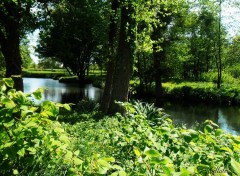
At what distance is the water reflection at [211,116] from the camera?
19.3m

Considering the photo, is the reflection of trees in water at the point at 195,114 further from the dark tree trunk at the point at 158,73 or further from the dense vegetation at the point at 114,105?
the dark tree trunk at the point at 158,73

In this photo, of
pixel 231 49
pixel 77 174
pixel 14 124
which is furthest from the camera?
pixel 231 49

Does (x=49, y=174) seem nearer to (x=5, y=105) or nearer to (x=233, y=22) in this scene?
(x=5, y=105)

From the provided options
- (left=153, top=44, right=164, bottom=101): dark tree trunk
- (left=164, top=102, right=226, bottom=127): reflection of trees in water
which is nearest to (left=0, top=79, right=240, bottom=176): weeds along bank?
(left=164, top=102, right=226, bottom=127): reflection of trees in water

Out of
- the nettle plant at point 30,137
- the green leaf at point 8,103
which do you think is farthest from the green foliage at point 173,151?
the green leaf at point 8,103

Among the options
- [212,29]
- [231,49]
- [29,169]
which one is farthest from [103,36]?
[231,49]

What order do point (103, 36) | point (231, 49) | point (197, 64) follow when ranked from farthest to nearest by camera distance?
point (197, 64) → point (231, 49) → point (103, 36)

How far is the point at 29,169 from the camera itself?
2.88 m

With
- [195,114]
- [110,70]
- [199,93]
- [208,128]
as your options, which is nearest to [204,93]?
[199,93]

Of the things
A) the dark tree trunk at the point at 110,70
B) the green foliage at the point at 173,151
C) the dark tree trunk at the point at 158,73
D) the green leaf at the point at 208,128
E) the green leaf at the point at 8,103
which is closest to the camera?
the green foliage at the point at 173,151

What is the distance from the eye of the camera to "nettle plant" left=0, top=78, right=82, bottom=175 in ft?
7.99

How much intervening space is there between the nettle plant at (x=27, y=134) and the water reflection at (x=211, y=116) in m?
16.2

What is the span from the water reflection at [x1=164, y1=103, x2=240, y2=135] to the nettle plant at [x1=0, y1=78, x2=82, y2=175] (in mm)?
16235

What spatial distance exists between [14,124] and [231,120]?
2040cm
